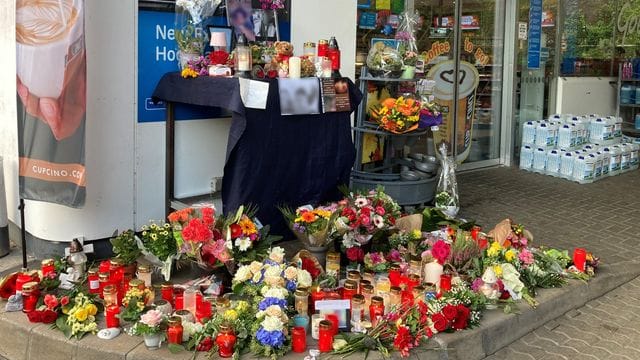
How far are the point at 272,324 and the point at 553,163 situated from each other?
661cm

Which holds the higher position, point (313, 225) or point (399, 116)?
point (399, 116)

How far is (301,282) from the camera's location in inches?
162

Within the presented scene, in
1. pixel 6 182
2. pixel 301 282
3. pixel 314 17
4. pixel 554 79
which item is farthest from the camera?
pixel 554 79

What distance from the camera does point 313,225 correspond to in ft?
15.2

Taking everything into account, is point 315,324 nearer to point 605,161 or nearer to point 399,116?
point 399,116

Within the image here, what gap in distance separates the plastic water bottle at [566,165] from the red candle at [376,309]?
18.9ft

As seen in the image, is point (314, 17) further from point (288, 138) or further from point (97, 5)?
point (97, 5)

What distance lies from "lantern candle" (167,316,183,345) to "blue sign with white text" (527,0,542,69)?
7.91 meters

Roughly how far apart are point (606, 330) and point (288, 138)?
2.58m

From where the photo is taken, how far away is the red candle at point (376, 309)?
3.89 meters

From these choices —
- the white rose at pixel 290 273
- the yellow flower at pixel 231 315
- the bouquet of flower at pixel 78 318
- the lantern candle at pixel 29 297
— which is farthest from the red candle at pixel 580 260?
the lantern candle at pixel 29 297

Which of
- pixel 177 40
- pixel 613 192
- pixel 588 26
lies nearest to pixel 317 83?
pixel 177 40

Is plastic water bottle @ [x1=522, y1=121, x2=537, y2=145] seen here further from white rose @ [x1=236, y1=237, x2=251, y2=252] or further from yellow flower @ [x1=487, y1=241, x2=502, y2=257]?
white rose @ [x1=236, y1=237, x2=251, y2=252]

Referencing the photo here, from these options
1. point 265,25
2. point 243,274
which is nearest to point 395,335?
point 243,274
